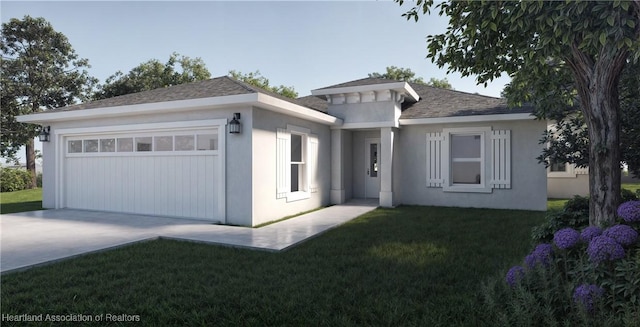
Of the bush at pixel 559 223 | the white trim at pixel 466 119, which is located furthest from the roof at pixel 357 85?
the bush at pixel 559 223

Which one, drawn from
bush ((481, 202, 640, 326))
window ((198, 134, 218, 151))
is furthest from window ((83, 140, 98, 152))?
bush ((481, 202, 640, 326))

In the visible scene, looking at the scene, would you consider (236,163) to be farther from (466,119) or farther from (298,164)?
(466,119)

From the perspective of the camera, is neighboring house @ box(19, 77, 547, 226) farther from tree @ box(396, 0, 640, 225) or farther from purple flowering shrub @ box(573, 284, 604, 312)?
purple flowering shrub @ box(573, 284, 604, 312)

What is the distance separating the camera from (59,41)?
66.6ft

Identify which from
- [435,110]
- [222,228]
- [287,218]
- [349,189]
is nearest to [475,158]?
[435,110]

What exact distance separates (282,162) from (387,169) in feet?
11.0

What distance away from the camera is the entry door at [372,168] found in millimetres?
11703

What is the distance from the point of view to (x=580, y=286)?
2887 mm

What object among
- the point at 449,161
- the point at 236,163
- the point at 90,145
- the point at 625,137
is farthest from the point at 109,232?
the point at 625,137

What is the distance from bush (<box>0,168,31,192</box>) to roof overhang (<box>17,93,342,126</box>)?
29.3 feet

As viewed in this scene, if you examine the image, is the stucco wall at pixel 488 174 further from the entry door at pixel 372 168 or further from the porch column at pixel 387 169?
the entry door at pixel 372 168

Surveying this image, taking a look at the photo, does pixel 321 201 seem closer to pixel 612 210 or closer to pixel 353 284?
pixel 353 284

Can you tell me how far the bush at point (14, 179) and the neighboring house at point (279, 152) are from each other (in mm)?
8981

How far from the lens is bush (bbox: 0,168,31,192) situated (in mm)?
16094
